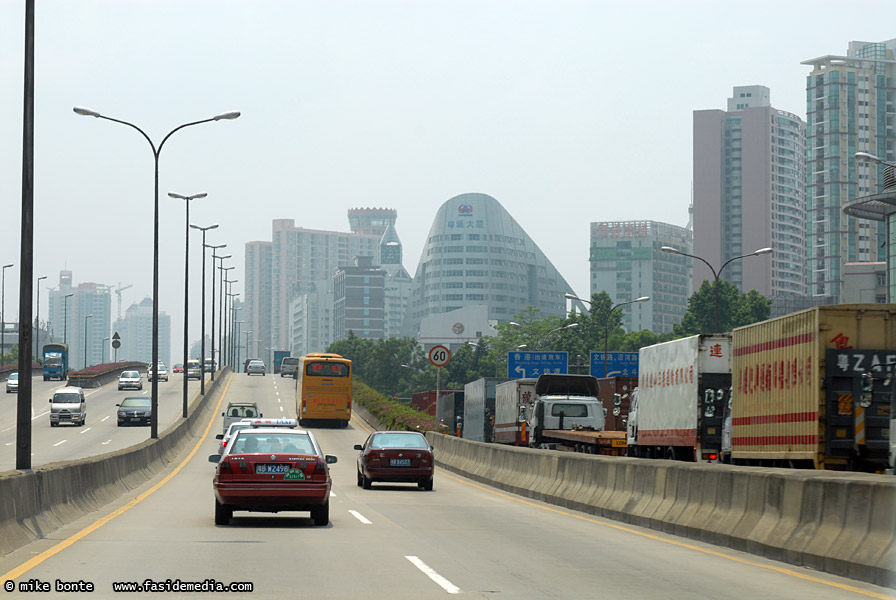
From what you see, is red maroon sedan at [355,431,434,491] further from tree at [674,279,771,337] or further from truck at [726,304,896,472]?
tree at [674,279,771,337]

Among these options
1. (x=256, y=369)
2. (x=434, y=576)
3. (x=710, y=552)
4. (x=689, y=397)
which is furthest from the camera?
(x=256, y=369)

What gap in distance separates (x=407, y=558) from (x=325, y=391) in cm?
5118

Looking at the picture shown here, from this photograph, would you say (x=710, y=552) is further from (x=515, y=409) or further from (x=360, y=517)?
(x=515, y=409)

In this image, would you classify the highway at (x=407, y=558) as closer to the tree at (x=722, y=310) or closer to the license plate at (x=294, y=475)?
the license plate at (x=294, y=475)

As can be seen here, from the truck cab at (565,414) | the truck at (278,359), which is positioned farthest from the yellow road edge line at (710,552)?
the truck at (278,359)

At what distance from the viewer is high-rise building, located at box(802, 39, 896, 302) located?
7539 inches

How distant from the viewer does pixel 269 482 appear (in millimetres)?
17531

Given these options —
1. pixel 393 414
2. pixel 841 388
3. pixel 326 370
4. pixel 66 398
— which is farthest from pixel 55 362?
pixel 841 388

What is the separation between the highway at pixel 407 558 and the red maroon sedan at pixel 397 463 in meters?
6.83

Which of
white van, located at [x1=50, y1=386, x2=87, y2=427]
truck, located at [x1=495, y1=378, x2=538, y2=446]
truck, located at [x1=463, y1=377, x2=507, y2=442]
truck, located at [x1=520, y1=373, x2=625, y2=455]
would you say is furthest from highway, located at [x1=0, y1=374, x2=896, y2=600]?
white van, located at [x1=50, y1=386, x2=87, y2=427]

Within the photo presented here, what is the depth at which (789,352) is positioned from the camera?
21766 mm

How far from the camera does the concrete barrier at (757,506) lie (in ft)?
38.7

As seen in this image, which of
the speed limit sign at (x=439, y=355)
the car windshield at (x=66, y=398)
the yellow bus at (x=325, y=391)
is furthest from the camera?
the car windshield at (x=66, y=398)

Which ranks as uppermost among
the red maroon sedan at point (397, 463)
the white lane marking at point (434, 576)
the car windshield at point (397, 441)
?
the white lane marking at point (434, 576)
